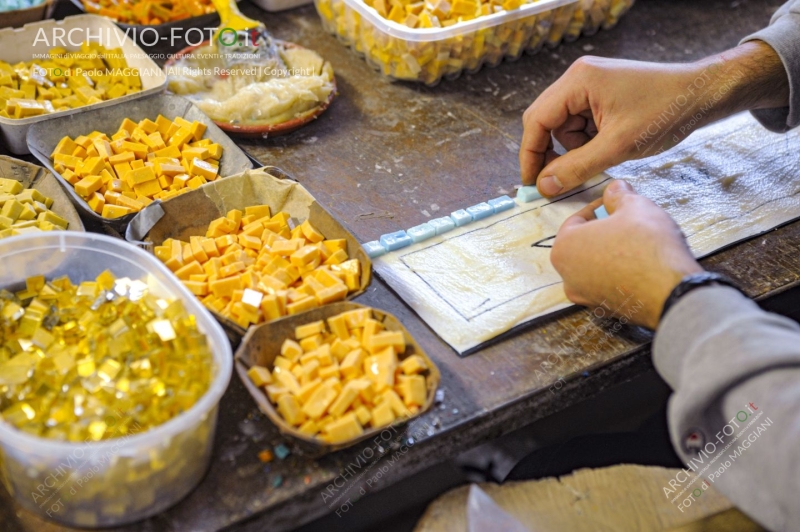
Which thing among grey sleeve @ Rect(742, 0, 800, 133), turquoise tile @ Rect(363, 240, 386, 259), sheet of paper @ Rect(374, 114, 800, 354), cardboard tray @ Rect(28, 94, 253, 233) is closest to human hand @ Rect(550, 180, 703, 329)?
sheet of paper @ Rect(374, 114, 800, 354)

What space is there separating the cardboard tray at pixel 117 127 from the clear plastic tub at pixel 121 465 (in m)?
0.49

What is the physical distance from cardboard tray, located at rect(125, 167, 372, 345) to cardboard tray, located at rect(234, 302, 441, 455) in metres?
0.15

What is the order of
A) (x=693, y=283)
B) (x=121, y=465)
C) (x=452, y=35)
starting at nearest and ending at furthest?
(x=121, y=465) → (x=693, y=283) → (x=452, y=35)

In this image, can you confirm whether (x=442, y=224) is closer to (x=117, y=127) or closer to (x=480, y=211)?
(x=480, y=211)

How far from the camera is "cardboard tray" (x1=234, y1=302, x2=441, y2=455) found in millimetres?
1063

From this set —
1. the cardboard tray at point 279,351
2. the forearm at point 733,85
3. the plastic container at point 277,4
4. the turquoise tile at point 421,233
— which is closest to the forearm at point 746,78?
the forearm at point 733,85

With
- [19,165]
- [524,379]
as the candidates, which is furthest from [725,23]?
[19,165]

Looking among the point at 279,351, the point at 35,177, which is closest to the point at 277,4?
the point at 35,177

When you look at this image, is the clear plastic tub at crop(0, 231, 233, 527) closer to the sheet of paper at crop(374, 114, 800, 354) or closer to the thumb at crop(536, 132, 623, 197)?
the sheet of paper at crop(374, 114, 800, 354)

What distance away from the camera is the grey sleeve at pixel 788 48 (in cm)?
166

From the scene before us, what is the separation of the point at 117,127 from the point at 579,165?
1.09 meters

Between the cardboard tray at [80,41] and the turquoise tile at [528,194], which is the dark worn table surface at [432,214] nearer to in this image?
the turquoise tile at [528,194]

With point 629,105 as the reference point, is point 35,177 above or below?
below

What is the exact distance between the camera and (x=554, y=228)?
1.59 meters
